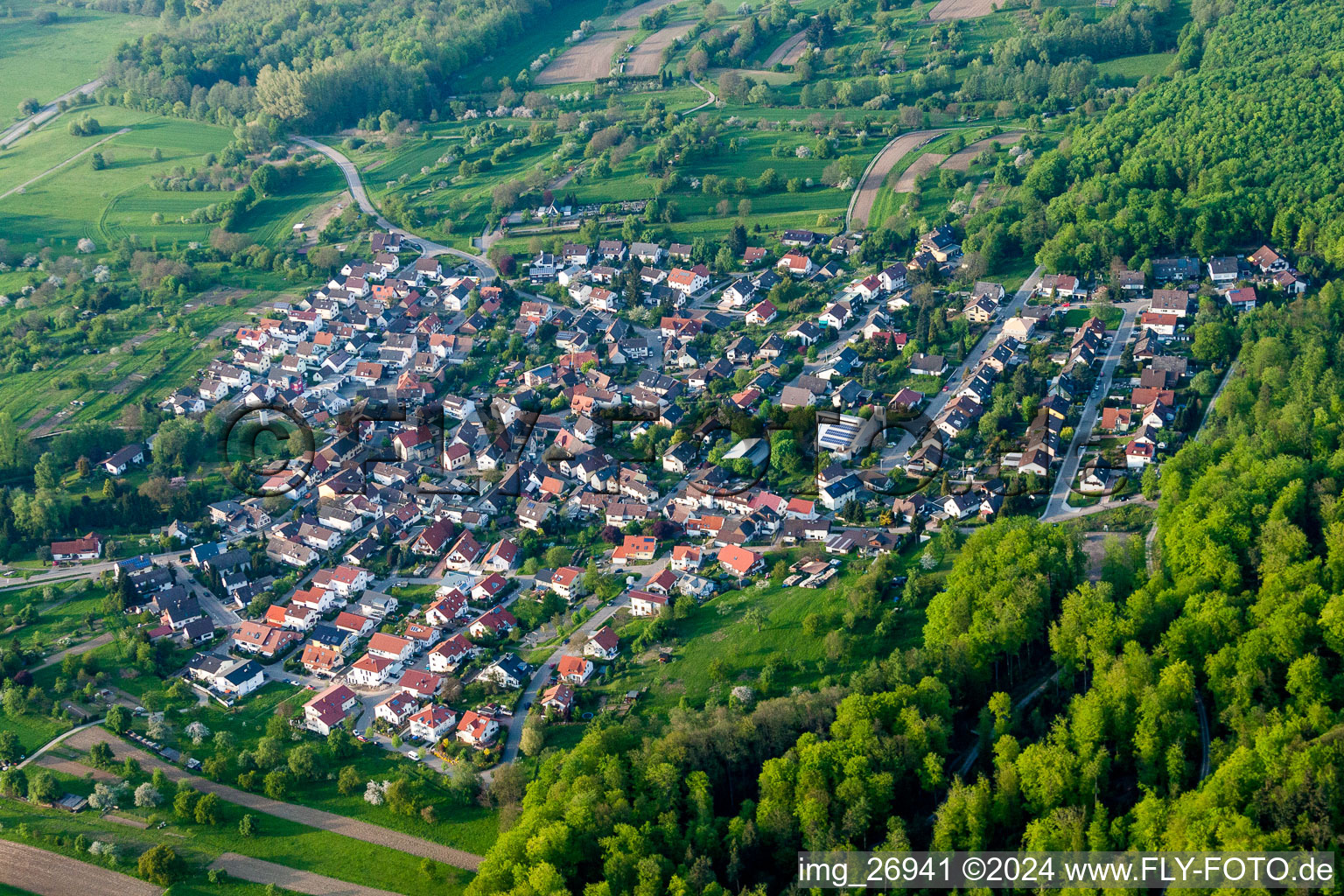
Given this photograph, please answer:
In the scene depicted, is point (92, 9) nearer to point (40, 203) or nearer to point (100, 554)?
point (40, 203)

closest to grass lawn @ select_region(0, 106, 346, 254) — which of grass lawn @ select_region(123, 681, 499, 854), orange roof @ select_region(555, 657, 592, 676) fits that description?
grass lawn @ select_region(123, 681, 499, 854)

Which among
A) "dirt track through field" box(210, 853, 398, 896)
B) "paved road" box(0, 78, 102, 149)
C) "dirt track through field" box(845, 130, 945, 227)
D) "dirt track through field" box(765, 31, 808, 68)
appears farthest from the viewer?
"dirt track through field" box(765, 31, 808, 68)

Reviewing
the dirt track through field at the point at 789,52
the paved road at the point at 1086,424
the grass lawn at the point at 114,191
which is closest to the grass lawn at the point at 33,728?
the paved road at the point at 1086,424

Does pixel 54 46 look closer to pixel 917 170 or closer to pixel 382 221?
pixel 382 221

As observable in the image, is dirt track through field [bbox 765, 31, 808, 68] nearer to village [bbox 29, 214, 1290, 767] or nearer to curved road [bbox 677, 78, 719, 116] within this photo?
curved road [bbox 677, 78, 719, 116]

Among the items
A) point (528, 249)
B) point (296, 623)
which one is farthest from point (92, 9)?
point (296, 623)
